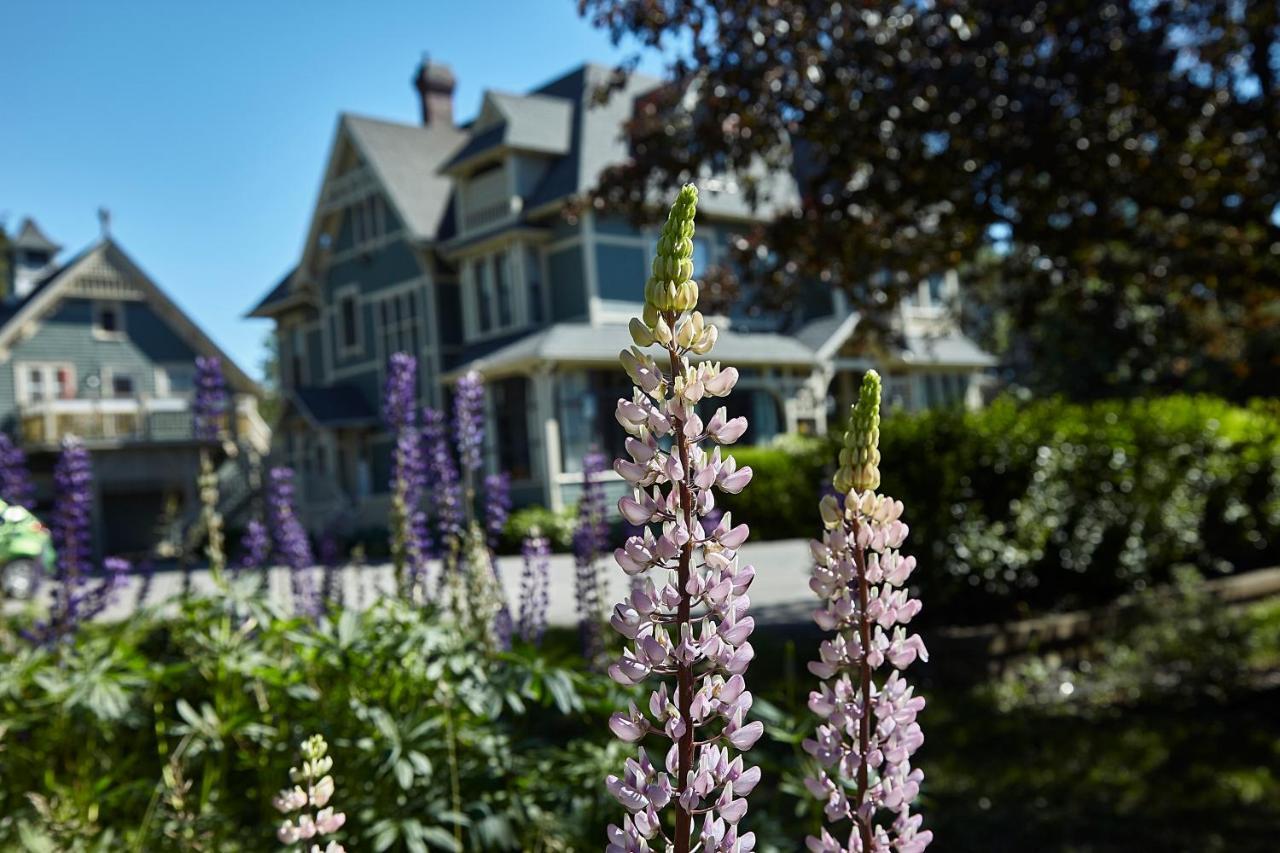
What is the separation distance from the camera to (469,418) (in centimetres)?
424

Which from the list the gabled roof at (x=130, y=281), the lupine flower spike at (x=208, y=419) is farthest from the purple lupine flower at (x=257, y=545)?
the gabled roof at (x=130, y=281)

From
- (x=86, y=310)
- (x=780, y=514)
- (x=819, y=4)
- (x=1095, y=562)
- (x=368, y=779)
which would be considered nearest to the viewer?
(x=368, y=779)

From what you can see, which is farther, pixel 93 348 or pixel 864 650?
pixel 93 348

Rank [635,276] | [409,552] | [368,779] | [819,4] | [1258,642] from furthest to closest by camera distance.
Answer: [635,276] → [1258,642] → [819,4] → [409,552] → [368,779]

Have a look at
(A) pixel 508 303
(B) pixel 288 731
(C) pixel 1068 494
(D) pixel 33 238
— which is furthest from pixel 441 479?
(D) pixel 33 238

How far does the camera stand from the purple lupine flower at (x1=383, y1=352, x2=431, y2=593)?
13.3ft

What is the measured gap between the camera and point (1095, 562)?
31.5ft

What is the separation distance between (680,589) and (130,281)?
1293 inches

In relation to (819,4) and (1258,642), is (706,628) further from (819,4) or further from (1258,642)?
(1258,642)

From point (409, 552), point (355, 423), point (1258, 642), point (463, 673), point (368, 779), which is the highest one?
point (355, 423)

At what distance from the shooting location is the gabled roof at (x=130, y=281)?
28688 mm

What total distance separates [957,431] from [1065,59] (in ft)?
9.19

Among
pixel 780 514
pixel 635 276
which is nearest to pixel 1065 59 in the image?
pixel 780 514

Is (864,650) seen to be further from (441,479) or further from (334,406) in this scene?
(334,406)
